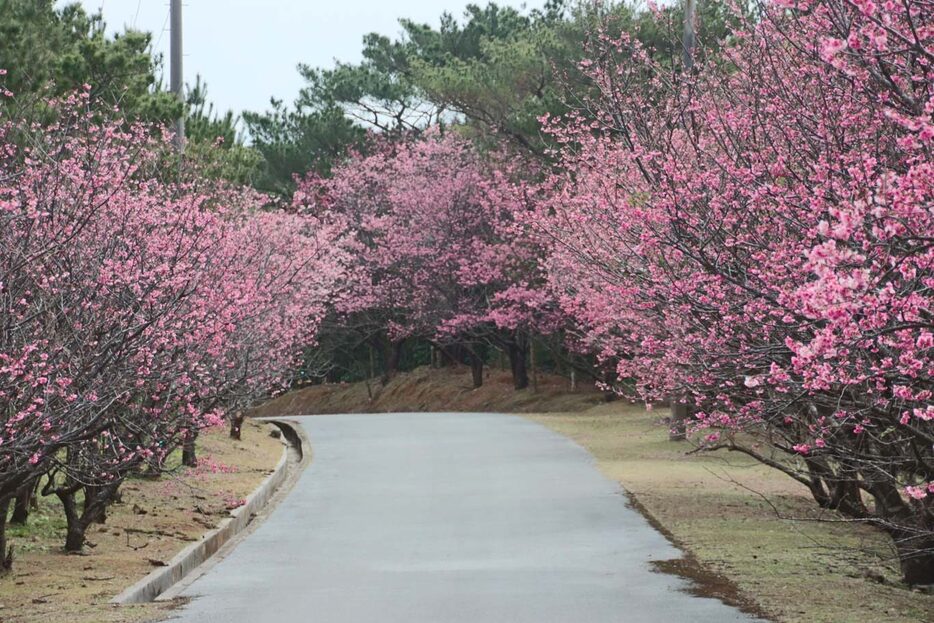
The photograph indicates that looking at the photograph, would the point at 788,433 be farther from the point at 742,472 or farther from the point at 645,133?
the point at 742,472

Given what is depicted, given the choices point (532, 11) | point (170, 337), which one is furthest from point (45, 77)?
point (532, 11)

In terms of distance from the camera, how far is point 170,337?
47.0 ft

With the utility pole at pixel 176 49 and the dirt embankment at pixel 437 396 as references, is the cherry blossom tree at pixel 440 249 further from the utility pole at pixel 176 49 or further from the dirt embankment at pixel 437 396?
the utility pole at pixel 176 49

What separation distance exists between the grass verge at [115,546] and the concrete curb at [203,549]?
0.17m

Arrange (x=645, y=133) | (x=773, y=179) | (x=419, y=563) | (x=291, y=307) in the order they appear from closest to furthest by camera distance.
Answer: (x=773, y=179) → (x=645, y=133) → (x=419, y=563) → (x=291, y=307)

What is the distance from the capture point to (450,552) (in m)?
16.2

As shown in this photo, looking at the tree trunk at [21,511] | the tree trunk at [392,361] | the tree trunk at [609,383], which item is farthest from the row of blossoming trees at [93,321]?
the tree trunk at [392,361]

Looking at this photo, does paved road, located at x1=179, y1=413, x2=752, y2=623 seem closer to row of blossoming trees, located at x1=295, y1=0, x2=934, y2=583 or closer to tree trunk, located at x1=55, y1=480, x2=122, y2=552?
tree trunk, located at x1=55, y1=480, x2=122, y2=552

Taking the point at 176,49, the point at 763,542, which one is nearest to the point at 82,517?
the point at 763,542

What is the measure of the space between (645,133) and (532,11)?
47080 mm

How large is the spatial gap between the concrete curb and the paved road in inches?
13.5

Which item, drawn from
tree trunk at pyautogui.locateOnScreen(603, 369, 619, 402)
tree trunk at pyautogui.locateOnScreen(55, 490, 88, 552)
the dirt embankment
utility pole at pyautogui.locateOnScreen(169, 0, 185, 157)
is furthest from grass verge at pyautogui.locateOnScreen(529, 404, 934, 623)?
the dirt embankment

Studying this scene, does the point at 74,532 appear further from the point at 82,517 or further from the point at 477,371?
the point at 477,371

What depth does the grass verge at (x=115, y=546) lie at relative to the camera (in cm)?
1231
